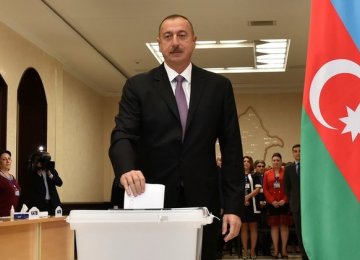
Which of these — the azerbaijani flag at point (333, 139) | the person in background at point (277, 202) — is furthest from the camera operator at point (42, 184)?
the azerbaijani flag at point (333, 139)

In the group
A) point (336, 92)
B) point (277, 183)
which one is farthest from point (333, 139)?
point (277, 183)

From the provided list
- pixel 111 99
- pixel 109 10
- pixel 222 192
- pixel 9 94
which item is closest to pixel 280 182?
pixel 109 10

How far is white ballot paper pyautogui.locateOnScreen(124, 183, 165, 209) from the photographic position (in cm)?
173

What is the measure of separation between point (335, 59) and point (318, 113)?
0.66 ft

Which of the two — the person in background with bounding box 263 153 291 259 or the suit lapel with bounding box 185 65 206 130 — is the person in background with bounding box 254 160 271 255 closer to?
the person in background with bounding box 263 153 291 259

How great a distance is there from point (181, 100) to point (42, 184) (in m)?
5.96

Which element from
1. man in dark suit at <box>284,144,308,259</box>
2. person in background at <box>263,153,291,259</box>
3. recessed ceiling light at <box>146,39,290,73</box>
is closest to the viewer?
man in dark suit at <box>284,144,308,259</box>

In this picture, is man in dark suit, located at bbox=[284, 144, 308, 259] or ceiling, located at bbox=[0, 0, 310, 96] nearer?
man in dark suit, located at bbox=[284, 144, 308, 259]

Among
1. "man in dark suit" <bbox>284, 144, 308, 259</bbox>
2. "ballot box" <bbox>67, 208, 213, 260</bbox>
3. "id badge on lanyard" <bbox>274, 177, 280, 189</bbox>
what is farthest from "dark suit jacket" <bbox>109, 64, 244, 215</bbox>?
"id badge on lanyard" <bbox>274, 177, 280, 189</bbox>

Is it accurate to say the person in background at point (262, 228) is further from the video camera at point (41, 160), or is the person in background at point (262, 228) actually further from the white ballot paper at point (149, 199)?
the white ballot paper at point (149, 199)

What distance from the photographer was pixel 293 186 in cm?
732

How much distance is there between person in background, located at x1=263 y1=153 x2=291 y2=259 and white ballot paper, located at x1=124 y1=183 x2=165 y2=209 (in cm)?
774

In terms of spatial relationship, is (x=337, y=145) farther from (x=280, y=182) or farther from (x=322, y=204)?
(x=280, y=182)

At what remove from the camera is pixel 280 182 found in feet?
30.9
